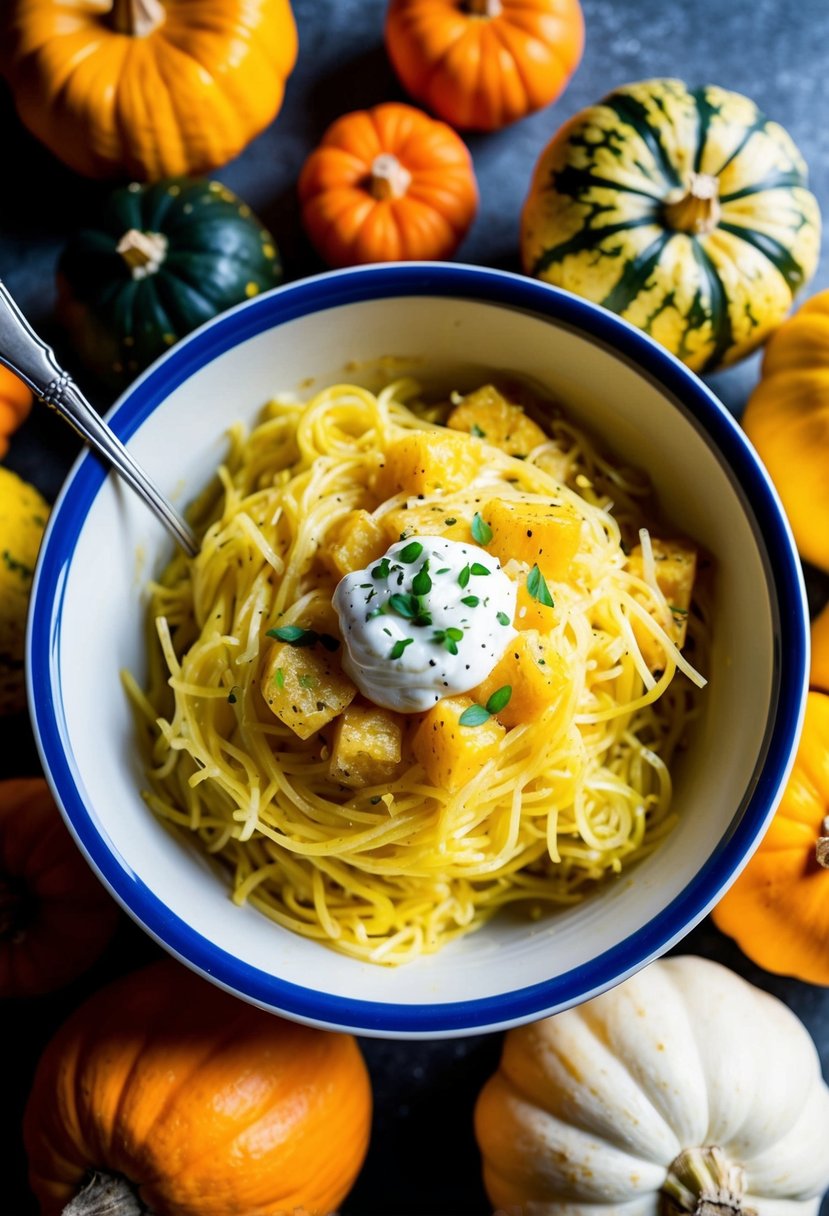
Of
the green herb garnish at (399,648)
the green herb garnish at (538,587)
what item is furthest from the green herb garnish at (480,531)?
the green herb garnish at (399,648)

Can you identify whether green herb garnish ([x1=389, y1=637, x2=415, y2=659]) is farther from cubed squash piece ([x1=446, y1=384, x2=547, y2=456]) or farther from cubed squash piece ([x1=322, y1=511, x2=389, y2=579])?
cubed squash piece ([x1=446, y1=384, x2=547, y2=456])

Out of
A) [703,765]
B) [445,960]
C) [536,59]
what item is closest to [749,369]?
[536,59]

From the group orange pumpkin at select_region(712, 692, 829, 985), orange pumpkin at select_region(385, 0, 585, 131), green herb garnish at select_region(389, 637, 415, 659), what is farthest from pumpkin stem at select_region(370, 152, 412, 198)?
orange pumpkin at select_region(712, 692, 829, 985)

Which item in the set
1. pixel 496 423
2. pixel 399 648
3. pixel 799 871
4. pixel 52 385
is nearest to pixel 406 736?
pixel 399 648

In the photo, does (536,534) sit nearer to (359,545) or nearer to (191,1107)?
(359,545)

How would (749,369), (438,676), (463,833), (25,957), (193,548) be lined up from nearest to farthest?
(438,676) → (463,833) → (193,548) → (25,957) → (749,369)

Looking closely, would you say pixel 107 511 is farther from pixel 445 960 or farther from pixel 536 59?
pixel 536 59

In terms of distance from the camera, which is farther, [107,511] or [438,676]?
[107,511]

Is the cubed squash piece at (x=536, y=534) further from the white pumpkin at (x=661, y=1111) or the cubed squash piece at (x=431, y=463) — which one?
the white pumpkin at (x=661, y=1111)
